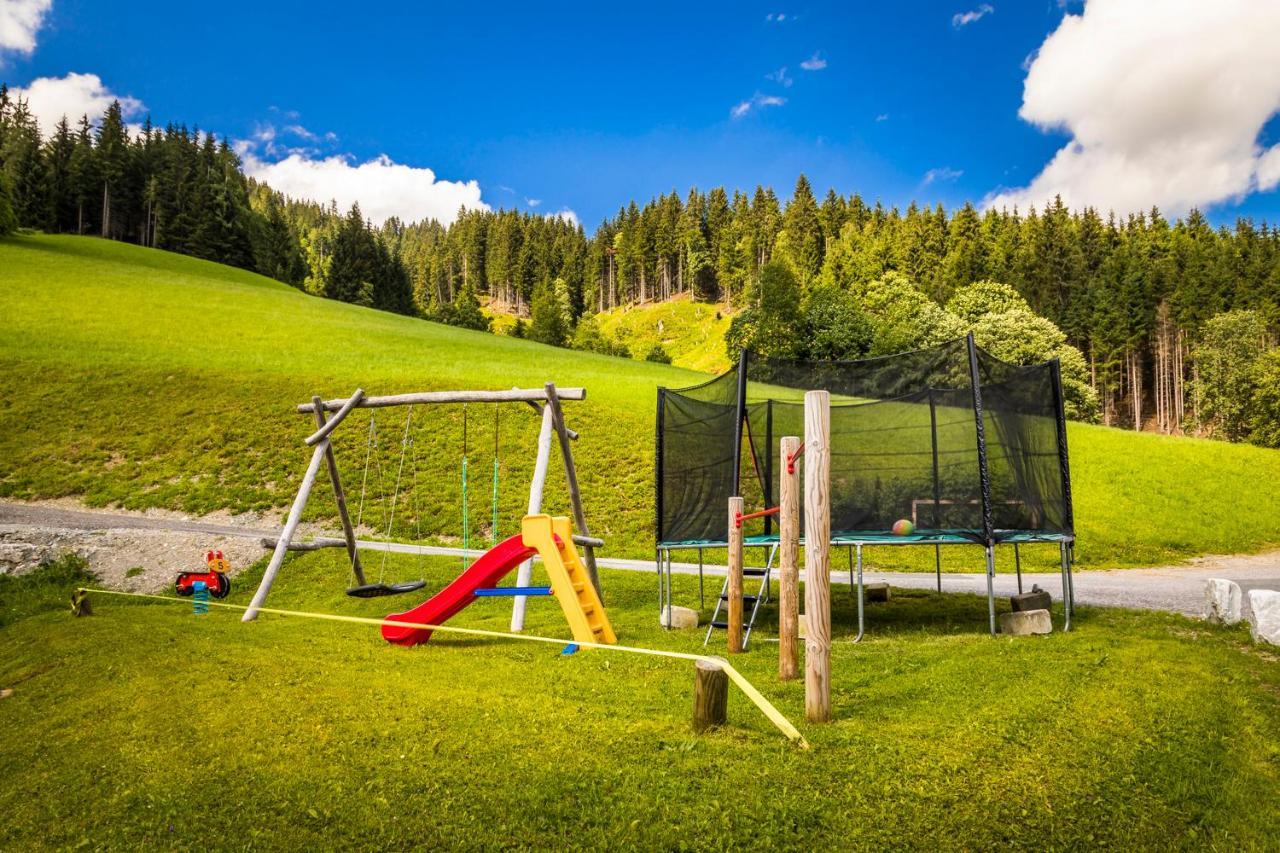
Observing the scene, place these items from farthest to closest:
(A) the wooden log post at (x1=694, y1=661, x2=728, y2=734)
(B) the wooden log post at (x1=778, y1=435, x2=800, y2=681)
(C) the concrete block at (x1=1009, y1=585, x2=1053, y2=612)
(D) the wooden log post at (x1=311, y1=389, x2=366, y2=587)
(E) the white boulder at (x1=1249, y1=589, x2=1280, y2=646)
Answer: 1. (D) the wooden log post at (x1=311, y1=389, x2=366, y2=587)
2. (C) the concrete block at (x1=1009, y1=585, x2=1053, y2=612)
3. (E) the white boulder at (x1=1249, y1=589, x2=1280, y2=646)
4. (B) the wooden log post at (x1=778, y1=435, x2=800, y2=681)
5. (A) the wooden log post at (x1=694, y1=661, x2=728, y2=734)

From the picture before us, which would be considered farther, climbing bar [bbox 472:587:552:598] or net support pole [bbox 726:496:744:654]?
climbing bar [bbox 472:587:552:598]

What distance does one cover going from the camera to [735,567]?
6.50 metres

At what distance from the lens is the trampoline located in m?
8.10

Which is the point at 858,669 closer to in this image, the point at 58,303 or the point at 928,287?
the point at 58,303

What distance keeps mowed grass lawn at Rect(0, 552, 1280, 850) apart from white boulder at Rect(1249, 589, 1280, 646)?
16 cm

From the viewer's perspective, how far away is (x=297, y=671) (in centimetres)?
599

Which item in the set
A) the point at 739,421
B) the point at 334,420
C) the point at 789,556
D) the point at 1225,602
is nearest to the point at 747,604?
the point at 739,421

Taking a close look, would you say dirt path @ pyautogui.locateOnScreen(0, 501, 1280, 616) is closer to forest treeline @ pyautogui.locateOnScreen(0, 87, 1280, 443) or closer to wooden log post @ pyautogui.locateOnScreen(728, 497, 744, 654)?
wooden log post @ pyautogui.locateOnScreen(728, 497, 744, 654)

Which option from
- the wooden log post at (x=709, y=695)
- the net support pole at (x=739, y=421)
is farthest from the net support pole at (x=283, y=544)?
the wooden log post at (x=709, y=695)

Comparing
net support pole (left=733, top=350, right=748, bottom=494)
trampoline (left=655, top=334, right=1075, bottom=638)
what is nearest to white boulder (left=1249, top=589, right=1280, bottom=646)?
trampoline (left=655, top=334, right=1075, bottom=638)

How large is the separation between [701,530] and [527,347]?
33514 millimetres

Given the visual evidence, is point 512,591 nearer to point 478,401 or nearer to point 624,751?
point 478,401

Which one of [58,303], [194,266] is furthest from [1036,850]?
[194,266]

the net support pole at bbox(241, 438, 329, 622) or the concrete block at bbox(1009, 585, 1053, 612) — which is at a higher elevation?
the net support pole at bbox(241, 438, 329, 622)
